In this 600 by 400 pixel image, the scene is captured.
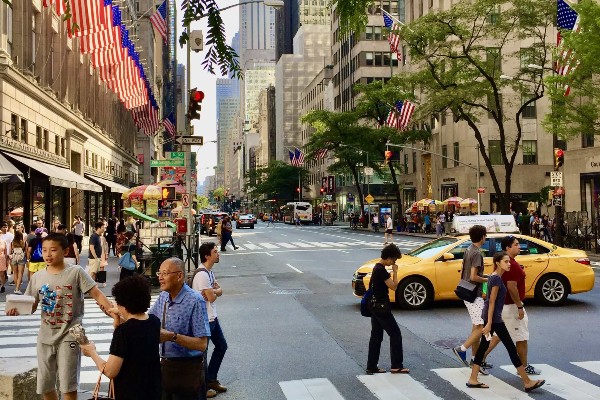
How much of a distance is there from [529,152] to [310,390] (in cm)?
5404

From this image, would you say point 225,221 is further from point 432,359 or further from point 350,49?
point 350,49

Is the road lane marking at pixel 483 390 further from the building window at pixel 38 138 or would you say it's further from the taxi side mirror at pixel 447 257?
the building window at pixel 38 138

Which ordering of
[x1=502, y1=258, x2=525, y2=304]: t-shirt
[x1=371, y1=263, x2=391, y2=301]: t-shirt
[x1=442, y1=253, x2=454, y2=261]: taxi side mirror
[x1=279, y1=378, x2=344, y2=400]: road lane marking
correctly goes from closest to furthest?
[x1=279, y1=378, x2=344, y2=400]: road lane marking → [x1=502, y1=258, x2=525, y2=304]: t-shirt → [x1=371, y1=263, x2=391, y2=301]: t-shirt → [x1=442, y1=253, x2=454, y2=261]: taxi side mirror

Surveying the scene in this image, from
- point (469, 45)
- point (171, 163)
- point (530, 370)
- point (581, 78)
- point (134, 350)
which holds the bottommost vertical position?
point (530, 370)

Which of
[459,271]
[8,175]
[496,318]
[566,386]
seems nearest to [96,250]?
[8,175]

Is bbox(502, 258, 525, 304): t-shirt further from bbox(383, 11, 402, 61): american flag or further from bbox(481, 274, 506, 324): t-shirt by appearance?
bbox(383, 11, 402, 61): american flag

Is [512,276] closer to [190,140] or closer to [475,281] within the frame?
[475,281]

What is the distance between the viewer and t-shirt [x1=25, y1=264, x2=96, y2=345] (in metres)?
5.79

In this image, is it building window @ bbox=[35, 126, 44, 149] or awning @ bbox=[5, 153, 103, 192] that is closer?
awning @ bbox=[5, 153, 103, 192]

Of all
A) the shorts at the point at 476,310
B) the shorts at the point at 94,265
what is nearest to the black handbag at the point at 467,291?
the shorts at the point at 476,310

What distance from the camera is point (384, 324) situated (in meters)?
8.39

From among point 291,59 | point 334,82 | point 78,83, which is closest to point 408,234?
point 78,83

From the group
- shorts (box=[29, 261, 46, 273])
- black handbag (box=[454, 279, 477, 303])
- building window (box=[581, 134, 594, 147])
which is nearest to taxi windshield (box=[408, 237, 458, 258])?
black handbag (box=[454, 279, 477, 303])

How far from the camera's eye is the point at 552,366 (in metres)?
8.73
